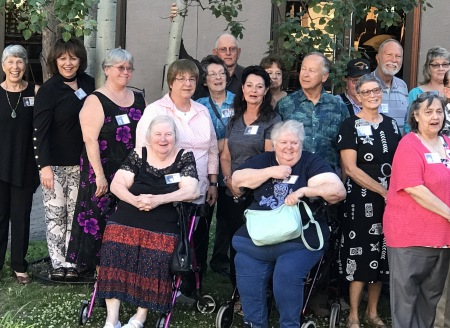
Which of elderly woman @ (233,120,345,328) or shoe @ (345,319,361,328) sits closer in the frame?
elderly woman @ (233,120,345,328)

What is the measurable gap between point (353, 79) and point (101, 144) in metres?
2.02

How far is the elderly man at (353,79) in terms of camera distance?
19.7 ft

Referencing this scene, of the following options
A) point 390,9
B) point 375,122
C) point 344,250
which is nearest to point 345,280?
point 344,250

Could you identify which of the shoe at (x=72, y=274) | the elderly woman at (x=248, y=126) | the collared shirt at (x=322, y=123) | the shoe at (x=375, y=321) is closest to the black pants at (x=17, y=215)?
the shoe at (x=72, y=274)

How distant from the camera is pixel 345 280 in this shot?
5477mm

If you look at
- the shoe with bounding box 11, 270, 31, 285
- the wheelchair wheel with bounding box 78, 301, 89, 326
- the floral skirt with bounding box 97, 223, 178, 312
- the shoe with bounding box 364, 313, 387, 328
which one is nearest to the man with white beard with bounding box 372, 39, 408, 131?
the shoe with bounding box 364, 313, 387, 328

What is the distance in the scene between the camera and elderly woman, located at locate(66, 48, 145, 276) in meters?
5.79

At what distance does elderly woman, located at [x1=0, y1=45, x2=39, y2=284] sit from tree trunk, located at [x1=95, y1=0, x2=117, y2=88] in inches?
21.3

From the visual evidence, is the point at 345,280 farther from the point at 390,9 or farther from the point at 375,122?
the point at 390,9

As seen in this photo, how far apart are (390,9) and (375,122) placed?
1683mm

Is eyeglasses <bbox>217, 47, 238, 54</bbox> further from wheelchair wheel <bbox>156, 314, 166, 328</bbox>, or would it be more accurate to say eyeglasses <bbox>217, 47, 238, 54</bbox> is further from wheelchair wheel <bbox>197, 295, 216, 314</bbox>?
wheelchair wheel <bbox>156, 314, 166, 328</bbox>

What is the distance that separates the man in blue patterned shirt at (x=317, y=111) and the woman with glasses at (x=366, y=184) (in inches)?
7.8

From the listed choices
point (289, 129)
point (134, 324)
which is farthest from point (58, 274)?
point (289, 129)

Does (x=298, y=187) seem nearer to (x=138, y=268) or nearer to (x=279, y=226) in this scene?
(x=279, y=226)
